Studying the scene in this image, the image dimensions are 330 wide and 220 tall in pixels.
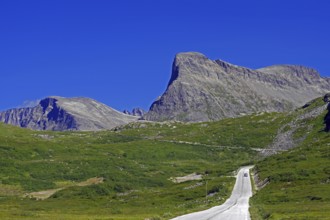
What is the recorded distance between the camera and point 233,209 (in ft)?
409

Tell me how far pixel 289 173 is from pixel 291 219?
110 meters

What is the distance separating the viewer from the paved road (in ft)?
345

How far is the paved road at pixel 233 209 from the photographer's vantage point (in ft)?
345

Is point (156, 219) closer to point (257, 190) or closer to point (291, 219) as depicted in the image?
point (291, 219)

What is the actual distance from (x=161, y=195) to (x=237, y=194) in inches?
1213

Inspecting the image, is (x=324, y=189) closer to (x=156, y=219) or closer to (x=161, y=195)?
(x=161, y=195)

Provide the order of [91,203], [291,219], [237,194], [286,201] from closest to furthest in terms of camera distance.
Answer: [291,219] → [286,201] → [237,194] → [91,203]

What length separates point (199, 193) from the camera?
187625 millimetres

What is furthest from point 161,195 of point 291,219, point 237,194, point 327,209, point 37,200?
point 291,219

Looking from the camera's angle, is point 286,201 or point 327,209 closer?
point 327,209

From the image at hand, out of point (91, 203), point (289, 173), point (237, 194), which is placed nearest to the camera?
point (237, 194)

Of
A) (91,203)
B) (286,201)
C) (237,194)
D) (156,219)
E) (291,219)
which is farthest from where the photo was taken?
(91,203)

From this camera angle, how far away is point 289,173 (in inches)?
7810

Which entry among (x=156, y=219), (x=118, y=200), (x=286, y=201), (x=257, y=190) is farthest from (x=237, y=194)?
(x=156, y=219)
